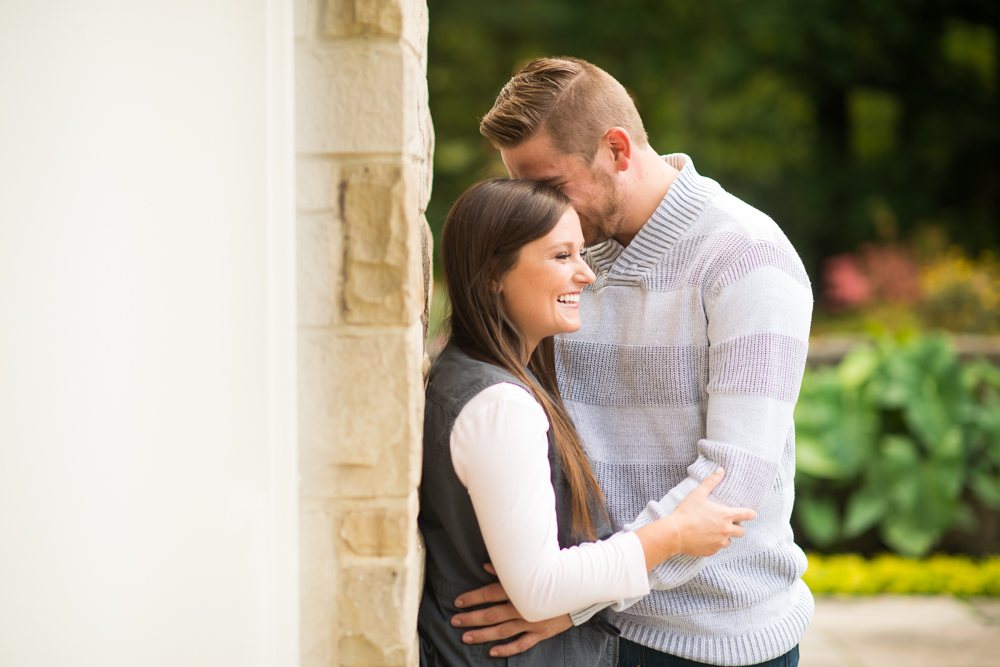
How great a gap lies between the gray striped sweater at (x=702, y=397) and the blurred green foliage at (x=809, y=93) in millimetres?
6536

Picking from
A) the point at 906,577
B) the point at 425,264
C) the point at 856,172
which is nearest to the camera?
the point at 425,264

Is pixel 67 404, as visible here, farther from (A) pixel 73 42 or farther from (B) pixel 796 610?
(B) pixel 796 610

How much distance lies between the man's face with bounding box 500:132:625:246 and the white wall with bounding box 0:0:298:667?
0.66 m

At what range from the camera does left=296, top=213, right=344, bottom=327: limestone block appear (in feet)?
3.88

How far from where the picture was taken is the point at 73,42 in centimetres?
95

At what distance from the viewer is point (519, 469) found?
1.25m

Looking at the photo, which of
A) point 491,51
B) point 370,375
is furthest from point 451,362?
point 491,51

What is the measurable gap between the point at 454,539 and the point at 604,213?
0.74 metres

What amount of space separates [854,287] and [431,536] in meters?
6.37

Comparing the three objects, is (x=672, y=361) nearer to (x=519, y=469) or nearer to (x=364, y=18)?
(x=519, y=469)

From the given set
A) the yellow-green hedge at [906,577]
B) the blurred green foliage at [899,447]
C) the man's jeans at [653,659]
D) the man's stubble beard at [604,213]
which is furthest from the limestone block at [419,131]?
the blurred green foliage at [899,447]

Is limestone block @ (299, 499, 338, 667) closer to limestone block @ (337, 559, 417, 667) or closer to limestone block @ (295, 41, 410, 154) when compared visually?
limestone block @ (337, 559, 417, 667)

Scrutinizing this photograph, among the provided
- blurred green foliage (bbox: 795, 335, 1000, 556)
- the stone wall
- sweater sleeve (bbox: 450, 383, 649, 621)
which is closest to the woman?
sweater sleeve (bbox: 450, 383, 649, 621)

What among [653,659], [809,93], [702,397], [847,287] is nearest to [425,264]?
[702,397]
